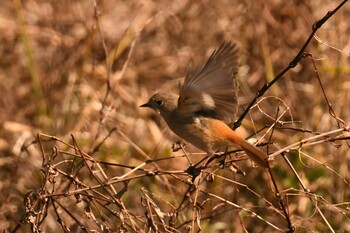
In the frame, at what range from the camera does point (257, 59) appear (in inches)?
313

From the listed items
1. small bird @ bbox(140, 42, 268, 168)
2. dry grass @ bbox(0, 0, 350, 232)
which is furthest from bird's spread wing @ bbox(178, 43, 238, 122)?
dry grass @ bbox(0, 0, 350, 232)

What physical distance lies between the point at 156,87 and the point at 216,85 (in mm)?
3824

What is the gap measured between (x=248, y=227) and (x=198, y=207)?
2.28m

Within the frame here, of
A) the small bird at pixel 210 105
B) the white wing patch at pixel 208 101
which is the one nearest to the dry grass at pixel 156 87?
the small bird at pixel 210 105

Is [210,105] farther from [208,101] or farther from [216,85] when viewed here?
[216,85]

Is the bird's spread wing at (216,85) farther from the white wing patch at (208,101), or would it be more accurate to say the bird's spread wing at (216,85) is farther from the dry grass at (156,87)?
the dry grass at (156,87)

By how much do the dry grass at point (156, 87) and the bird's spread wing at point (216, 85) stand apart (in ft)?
4.90

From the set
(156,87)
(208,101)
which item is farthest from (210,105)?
(156,87)

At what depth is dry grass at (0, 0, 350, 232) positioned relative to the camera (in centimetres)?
638

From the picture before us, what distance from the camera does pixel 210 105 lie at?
15.2 feet

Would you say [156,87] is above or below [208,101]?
above

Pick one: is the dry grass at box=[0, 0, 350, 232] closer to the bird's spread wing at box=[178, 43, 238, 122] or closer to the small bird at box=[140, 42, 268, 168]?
the small bird at box=[140, 42, 268, 168]

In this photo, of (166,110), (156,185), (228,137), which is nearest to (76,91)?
(156,185)

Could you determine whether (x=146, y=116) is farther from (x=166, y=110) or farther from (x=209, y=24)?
(x=166, y=110)
